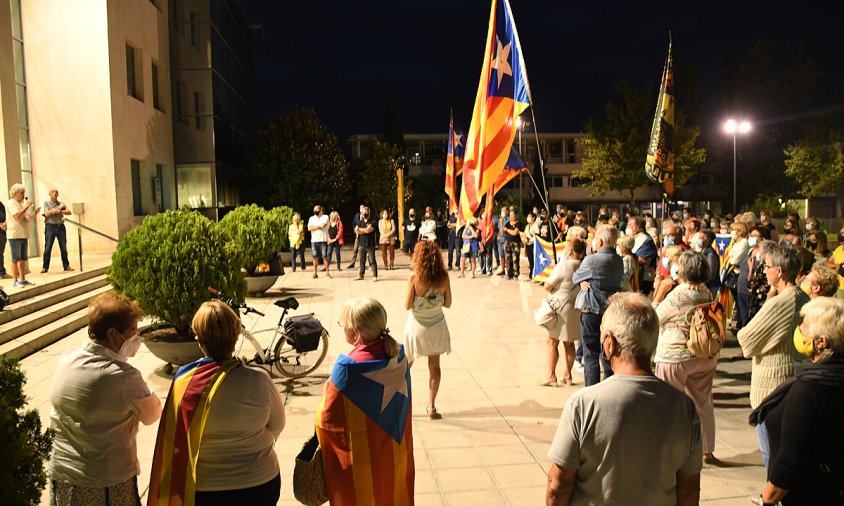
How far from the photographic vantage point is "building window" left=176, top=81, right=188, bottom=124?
2588 cm

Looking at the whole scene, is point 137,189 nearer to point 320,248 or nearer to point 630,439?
point 320,248

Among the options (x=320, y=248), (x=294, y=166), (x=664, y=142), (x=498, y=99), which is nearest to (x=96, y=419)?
(x=498, y=99)

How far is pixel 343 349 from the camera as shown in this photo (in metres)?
9.61

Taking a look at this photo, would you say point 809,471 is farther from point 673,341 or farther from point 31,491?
point 31,491

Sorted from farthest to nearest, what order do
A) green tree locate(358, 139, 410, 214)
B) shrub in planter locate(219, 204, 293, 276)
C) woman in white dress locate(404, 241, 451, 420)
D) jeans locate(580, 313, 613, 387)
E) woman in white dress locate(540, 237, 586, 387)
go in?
green tree locate(358, 139, 410, 214) → shrub in planter locate(219, 204, 293, 276) → woman in white dress locate(540, 237, 586, 387) → jeans locate(580, 313, 613, 387) → woman in white dress locate(404, 241, 451, 420)

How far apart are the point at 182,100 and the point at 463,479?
81.6ft

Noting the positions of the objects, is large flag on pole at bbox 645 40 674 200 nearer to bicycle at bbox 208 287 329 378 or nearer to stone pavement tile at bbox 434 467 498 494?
bicycle at bbox 208 287 329 378

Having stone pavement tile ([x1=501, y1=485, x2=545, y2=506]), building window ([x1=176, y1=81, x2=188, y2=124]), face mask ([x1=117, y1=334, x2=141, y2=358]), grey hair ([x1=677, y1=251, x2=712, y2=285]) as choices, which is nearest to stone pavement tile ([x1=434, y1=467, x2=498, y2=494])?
stone pavement tile ([x1=501, y1=485, x2=545, y2=506])

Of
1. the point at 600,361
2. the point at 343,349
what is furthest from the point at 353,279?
the point at 600,361

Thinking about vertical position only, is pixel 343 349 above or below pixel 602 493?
below

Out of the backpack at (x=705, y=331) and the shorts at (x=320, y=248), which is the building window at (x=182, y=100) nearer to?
the shorts at (x=320, y=248)

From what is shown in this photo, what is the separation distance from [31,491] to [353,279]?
48.8ft

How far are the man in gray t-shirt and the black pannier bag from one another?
5.18 m

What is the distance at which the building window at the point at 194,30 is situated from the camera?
26562mm
